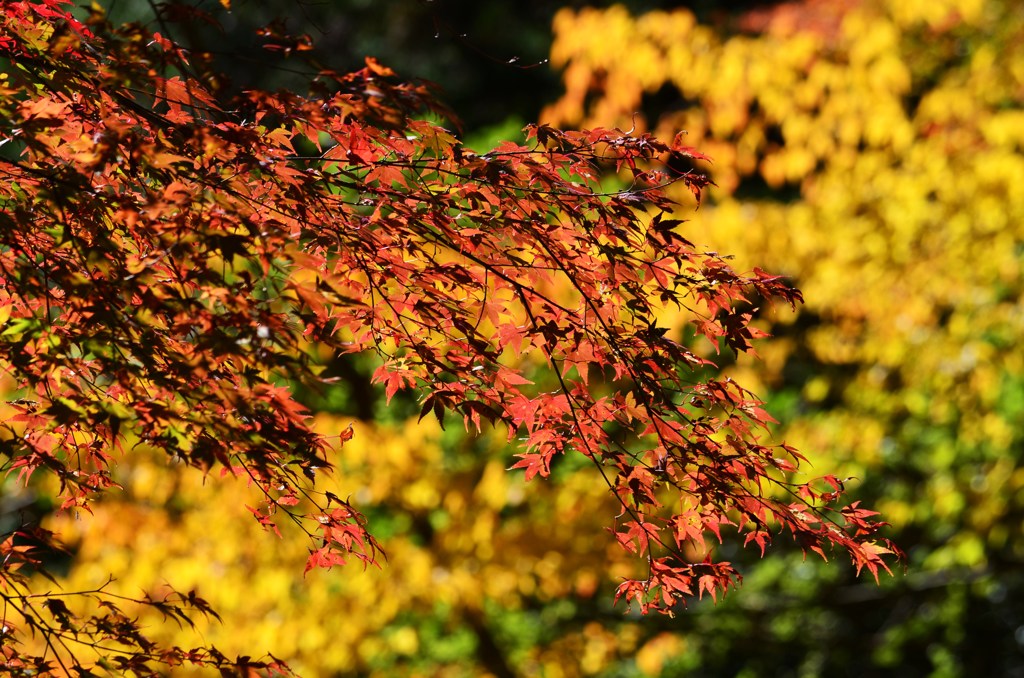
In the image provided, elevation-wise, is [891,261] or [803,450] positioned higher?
[891,261]

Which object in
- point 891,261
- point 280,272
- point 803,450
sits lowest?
point 803,450

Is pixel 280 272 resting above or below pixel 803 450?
above

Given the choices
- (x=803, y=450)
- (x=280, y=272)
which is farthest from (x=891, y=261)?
(x=280, y=272)

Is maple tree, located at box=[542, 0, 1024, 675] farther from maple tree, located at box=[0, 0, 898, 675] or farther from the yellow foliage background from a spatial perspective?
maple tree, located at box=[0, 0, 898, 675]

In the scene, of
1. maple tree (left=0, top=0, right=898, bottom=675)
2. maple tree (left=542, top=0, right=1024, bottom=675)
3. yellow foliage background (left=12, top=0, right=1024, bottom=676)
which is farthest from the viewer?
maple tree (left=542, top=0, right=1024, bottom=675)

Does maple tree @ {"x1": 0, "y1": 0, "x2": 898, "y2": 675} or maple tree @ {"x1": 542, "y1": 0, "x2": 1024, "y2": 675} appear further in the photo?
maple tree @ {"x1": 542, "y1": 0, "x2": 1024, "y2": 675}

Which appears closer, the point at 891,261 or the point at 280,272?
the point at 280,272

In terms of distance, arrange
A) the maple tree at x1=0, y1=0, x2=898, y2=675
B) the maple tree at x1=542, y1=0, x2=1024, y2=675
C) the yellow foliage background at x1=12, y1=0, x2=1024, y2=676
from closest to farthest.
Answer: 1. the maple tree at x1=0, y1=0, x2=898, y2=675
2. the yellow foliage background at x1=12, y1=0, x2=1024, y2=676
3. the maple tree at x1=542, y1=0, x2=1024, y2=675

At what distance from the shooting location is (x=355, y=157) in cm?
183

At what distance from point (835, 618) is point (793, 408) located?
1.28m

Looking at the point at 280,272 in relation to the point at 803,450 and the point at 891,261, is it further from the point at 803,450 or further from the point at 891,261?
the point at 891,261

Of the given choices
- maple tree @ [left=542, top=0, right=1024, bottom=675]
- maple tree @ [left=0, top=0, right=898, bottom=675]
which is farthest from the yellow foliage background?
maple tree @ [left=0, top=0, right=898, bottom=675]

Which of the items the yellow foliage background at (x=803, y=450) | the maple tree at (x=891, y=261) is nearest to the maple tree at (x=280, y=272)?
the yellow foliage background at (x=803, y=450)

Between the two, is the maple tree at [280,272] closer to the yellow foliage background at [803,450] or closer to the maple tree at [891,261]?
the yellow foliage background at [803,450]
